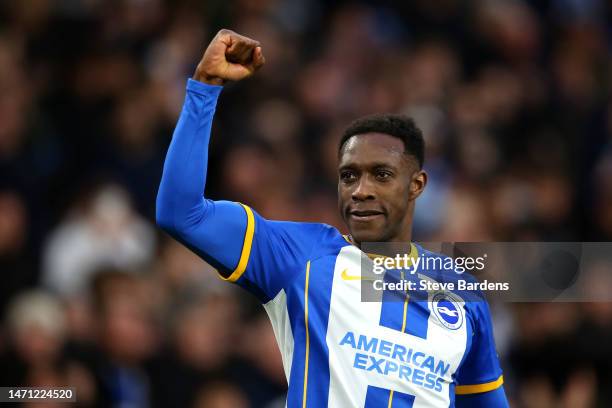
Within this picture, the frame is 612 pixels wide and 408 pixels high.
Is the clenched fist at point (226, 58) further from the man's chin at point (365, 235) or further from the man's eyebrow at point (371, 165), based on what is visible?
the man's chin at point (365, 235)

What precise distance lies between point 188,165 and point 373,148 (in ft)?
2.52

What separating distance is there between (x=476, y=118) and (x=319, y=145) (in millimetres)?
1496

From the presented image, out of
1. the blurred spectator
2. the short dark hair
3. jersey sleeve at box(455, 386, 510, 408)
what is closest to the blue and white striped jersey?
jersey sleeve at box(455, 386, 510, 408)

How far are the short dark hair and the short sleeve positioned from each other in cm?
43

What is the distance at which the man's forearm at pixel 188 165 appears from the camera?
3127mm

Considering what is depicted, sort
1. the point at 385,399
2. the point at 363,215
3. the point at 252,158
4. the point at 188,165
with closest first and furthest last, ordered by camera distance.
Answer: the point at 188,165 < the point at 385,399 < the point at 363,215 < the point at 252,158

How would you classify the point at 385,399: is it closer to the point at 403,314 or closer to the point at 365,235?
the point at 403,314

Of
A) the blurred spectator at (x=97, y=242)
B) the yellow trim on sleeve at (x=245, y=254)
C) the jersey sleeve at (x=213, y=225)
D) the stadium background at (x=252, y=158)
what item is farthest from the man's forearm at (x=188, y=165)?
Result: the blurred spectator at (x=97, y=242)

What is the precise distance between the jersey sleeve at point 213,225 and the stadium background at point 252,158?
2.60m

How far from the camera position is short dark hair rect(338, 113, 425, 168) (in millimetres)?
3721

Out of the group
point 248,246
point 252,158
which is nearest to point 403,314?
point 248,246

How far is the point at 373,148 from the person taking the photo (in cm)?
366

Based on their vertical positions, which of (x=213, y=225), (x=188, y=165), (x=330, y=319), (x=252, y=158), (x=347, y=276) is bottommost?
(x=330, y=319)

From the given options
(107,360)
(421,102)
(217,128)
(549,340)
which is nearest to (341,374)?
(107,360)
